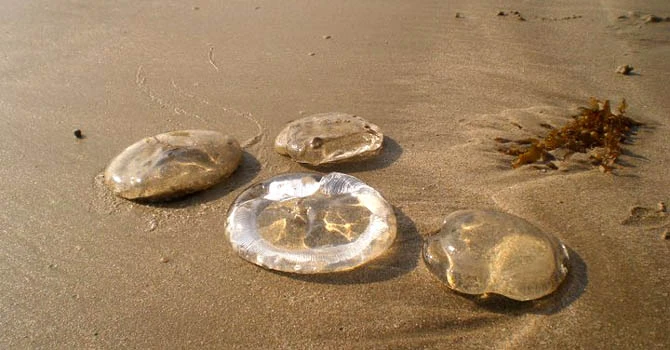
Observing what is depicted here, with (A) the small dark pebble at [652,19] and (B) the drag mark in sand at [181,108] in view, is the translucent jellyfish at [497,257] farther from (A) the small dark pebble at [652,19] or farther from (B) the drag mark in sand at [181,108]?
(A) the small dark pebble at [652,19]

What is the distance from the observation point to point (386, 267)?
195 cm

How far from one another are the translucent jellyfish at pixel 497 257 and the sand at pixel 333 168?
53 millimetres

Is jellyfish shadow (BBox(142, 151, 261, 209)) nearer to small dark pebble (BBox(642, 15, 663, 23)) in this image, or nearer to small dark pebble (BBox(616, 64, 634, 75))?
small dark pebble (BBox(616, 64, 634, 75))

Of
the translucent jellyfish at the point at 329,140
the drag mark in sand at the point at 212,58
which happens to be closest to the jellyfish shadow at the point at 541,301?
the translucent jellyfish at the point at 329,140

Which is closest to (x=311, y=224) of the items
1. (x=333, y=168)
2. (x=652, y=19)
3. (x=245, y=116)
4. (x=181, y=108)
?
(x=333, y=168)

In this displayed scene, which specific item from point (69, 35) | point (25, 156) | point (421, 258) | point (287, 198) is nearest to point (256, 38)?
point (69, 35)

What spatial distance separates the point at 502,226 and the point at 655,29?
10.3 ft

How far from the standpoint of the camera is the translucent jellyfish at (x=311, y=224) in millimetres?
1939

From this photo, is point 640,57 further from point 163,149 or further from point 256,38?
point 163,149

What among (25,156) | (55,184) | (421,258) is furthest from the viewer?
(25,156)

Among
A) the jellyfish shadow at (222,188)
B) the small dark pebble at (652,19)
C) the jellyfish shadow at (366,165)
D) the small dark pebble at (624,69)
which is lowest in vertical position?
the jellyfish shadow at (222,188)

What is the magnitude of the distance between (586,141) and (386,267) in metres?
1.39

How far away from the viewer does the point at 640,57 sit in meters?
3.60

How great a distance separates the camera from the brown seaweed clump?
251cm
